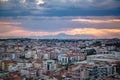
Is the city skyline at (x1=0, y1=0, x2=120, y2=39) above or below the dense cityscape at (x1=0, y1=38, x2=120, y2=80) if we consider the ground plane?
above

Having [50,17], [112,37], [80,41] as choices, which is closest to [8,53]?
[50,17]

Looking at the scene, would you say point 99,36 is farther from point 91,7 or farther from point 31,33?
point 31,33

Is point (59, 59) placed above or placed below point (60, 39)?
below

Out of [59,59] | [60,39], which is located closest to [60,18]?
[60,39]

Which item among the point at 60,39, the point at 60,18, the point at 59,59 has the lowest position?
the point at 59,59

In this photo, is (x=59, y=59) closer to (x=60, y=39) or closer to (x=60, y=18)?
(x=60, y=39)
